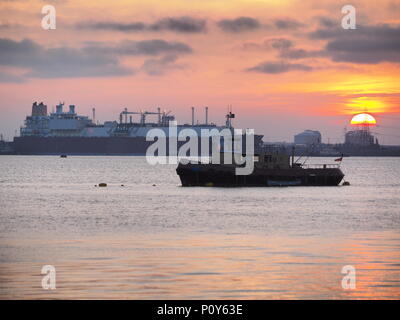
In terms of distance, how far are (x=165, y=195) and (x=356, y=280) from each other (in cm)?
4793

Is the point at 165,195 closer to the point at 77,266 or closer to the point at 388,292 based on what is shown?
the point at 77,266

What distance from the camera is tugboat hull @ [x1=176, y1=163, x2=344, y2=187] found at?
74.5 meters

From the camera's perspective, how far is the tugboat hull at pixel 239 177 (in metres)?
74.5

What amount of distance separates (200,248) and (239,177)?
4335cm

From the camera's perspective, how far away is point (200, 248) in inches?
1251

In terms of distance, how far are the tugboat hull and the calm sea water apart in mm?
12639

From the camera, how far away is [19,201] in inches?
2537
